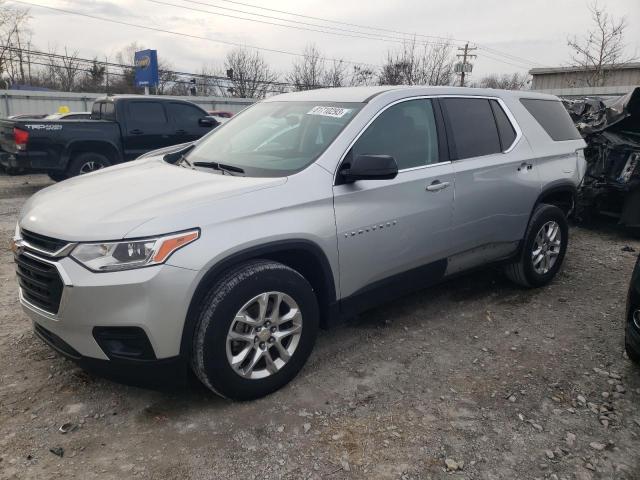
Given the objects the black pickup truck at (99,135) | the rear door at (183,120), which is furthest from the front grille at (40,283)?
the rear door at (183,120)

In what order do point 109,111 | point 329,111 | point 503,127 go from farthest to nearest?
point 109,111 < point 503,127 < point 329,111

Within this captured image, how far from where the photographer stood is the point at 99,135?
9.21 meters

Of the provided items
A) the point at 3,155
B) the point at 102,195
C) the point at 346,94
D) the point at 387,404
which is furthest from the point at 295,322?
the point at 3,155

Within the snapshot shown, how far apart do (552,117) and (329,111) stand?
255 centimetres

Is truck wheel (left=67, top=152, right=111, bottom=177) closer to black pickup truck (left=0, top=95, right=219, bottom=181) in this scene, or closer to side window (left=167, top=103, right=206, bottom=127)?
black pickup truck (left=0, top=95, right=219, bottom=181)

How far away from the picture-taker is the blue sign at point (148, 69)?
25953mm

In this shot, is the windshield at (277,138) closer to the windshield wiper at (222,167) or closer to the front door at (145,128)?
the windshield wiper at (222,167)

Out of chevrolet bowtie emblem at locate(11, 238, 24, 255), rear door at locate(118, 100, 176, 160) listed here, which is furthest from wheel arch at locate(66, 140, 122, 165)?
chevrolet bowtie emblem at locate(11, 238, 24, 255)

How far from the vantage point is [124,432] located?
269 centimetres

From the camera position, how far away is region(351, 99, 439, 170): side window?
3383 mm

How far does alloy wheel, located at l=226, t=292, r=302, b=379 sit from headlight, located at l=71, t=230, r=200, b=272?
0.54 m

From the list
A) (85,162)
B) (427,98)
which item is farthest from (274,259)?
(85,162)

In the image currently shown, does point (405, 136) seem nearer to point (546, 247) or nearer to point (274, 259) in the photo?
point (274, 259)

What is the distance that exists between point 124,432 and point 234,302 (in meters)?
0.91
